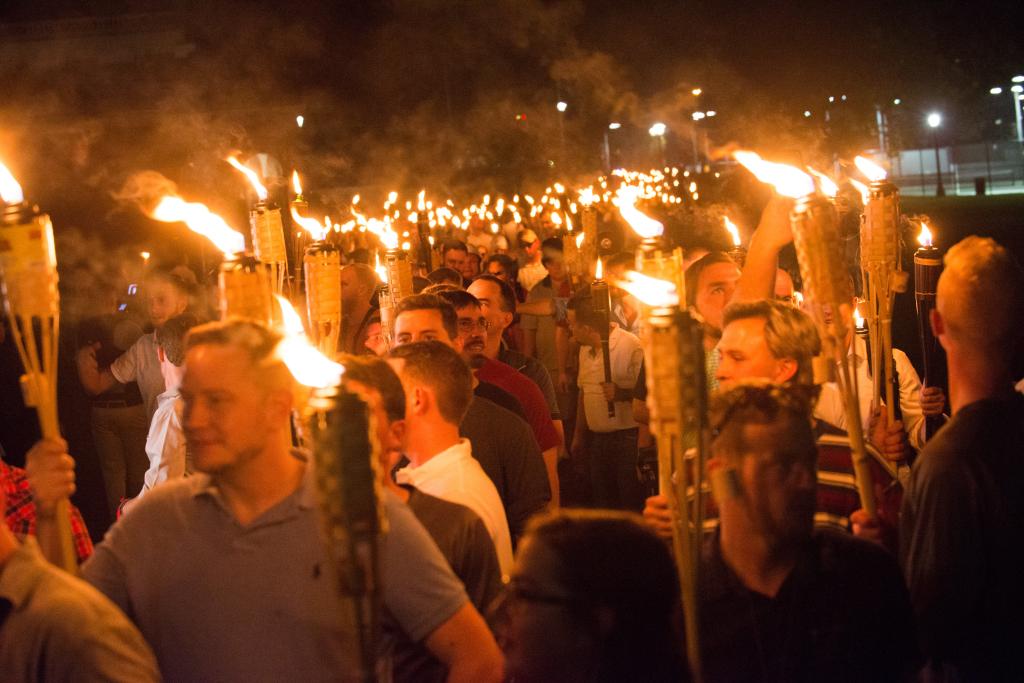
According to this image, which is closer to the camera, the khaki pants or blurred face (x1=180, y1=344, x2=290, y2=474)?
blurred face (x1=180, y1=344, x2=290, y2=474)

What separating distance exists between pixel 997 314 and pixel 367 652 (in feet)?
7.39

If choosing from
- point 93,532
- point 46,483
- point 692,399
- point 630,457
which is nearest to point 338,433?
point 692,399

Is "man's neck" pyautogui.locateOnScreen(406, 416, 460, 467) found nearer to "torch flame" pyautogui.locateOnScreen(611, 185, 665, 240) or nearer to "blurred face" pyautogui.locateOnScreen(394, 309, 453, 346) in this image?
"torch flame" pyautogui.locateOnScreen(611, 185, 665, 240)

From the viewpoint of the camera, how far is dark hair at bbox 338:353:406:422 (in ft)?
11.4

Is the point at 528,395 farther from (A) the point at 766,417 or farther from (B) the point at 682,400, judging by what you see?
(B) the point at 682,400

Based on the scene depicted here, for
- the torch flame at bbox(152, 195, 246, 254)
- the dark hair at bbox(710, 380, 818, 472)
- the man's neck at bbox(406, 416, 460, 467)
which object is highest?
the torch flame at bbox(152, 195, 246, 254)

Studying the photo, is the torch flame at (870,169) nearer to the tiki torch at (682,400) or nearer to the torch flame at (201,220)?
the tiki torch at (682,400)

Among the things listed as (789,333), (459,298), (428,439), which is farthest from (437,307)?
(789,333)

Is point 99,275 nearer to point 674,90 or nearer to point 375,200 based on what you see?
point 375,200

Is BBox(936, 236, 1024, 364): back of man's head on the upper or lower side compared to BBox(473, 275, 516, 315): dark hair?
lower

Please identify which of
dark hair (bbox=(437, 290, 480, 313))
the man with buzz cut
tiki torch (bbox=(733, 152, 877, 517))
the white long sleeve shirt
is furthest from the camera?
dark hair (bbox=(437, 290, 480, 313))

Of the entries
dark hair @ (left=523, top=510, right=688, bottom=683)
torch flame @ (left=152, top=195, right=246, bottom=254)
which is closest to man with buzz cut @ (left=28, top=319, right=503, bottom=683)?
torch flame @ (left=152, top=195, right=246, bottom=254)

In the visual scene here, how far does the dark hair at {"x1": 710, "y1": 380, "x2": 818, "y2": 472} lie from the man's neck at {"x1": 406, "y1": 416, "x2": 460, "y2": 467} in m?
1.28

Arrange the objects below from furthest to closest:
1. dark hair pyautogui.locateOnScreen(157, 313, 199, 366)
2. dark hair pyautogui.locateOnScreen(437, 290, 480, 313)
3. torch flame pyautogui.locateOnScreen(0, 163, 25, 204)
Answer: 1. dark hair pyautogui.locateOnScreen(437, 290, 480, 313)
2. dark hair pyautogui.locateOnScreen(157, 313, 199, 366)
3. torch flame pyautogui.locateOnScreen(0, 163, 25, 204)
